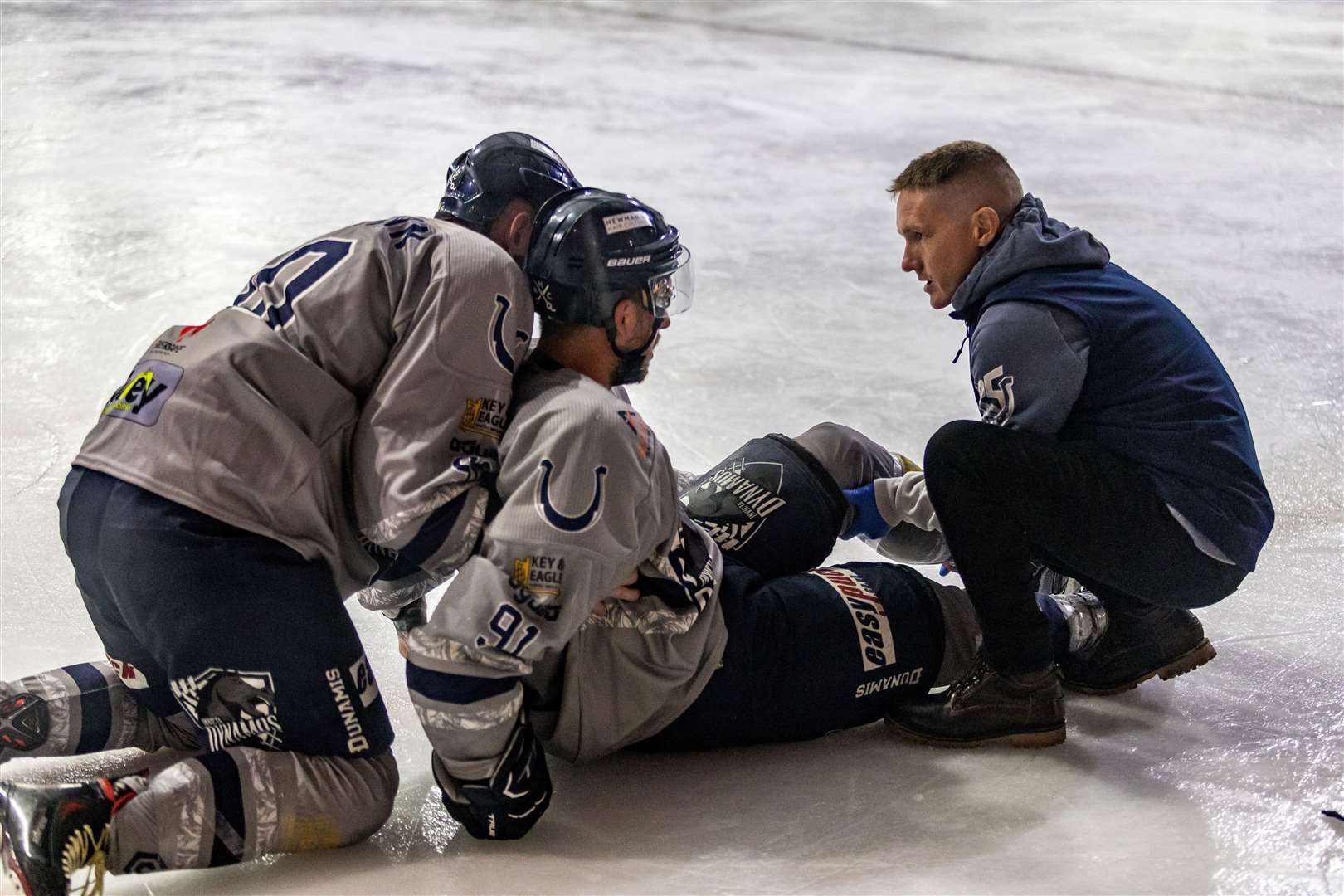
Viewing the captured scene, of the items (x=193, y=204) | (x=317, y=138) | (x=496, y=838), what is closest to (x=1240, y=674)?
(x=496, y=838)

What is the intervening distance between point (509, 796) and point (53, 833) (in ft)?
2.10

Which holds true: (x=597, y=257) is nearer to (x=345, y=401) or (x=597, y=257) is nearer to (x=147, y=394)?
(x=345, y=401)

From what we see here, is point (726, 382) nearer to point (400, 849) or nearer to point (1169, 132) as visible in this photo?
point (400, 849)

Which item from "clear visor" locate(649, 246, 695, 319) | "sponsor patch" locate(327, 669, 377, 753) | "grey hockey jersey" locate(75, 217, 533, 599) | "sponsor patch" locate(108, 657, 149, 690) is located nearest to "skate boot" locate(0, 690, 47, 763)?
"sponsor patch" locate(108, 657, 149, 690)

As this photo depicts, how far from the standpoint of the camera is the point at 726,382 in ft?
13.8

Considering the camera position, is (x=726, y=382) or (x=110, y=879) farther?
(x=726, y=382)

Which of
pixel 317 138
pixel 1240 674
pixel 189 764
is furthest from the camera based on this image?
pixel 317 138

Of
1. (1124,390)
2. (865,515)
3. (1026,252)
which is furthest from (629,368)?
(1124,390)

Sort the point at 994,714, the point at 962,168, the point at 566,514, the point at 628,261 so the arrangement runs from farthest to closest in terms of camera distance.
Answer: the point at 962,168, the point at 994,714, the point at 628,261, the point at 566,514

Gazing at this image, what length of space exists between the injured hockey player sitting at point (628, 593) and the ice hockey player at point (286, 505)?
0.11 meters

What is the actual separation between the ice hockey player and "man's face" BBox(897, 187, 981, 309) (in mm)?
819

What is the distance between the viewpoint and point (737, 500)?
274 cm

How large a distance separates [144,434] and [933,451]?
4.30 feet

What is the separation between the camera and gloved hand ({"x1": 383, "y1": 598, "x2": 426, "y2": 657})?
282 cm
